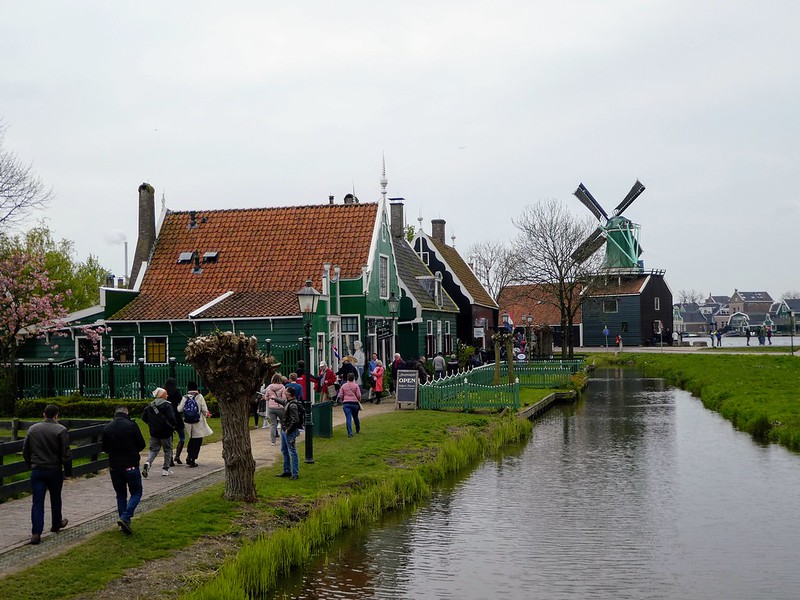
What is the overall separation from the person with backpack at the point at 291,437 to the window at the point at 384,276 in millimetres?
18669

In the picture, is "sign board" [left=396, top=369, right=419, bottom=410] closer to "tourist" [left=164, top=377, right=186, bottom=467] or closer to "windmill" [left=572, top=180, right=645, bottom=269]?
"tourist" [left=164, top=377, right=186, bottom=467]

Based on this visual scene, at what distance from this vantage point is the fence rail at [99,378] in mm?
28141

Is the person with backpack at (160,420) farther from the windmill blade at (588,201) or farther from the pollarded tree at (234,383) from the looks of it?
A: the windmill blade at (588,201)

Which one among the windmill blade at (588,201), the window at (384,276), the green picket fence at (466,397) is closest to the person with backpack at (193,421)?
the green picket fence at (466,397)

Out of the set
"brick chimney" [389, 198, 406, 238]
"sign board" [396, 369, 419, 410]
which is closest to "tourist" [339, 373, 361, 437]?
"sign board" [396, 369, 419, 410]

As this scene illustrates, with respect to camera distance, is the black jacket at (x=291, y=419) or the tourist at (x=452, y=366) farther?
the tourist at (x=452, y=366)

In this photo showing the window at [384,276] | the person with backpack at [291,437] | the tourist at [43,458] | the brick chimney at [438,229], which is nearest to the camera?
the tourist at [43,458]

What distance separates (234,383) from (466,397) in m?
15.2

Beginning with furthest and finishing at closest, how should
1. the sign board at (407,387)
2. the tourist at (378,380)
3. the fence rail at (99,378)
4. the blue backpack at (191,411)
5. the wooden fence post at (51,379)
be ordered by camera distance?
1. the tourist at (378,380)
2. the wooden fence post at (51,379)
3. the fence rail at (99,378)
4. the sign board at (407,387)
5. the blue backpack at (191,411)

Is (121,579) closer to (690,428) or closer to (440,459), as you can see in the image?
(440,459)

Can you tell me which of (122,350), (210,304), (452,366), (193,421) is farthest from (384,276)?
(193,421)

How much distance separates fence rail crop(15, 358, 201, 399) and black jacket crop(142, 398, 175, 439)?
38.4 ft

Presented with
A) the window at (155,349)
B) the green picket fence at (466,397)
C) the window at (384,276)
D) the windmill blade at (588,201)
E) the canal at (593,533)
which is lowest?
the canal at (593,533)

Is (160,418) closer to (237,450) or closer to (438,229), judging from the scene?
(237,450)
